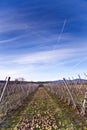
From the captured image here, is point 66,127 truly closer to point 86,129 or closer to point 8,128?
point 86,129

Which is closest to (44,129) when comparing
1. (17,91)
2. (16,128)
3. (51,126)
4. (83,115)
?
(51,126)

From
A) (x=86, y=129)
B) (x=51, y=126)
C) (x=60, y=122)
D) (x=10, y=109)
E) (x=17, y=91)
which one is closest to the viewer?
(x=86, y=129)

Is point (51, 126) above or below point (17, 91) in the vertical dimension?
below

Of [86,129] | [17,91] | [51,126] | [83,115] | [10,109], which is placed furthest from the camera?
[17,91]

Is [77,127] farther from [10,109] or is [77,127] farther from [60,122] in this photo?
[10,109]

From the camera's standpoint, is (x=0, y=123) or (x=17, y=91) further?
(x=17, y=91)

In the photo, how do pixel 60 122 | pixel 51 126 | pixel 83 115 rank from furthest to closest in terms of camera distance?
pixel 83 115 → pixel 60 122 → pixel 51 126

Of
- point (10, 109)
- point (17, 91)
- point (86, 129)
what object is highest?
point (17, 91)

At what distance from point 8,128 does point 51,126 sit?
2.26 meters

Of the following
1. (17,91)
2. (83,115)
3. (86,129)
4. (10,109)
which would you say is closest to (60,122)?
(86,129)

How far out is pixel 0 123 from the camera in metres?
13.4

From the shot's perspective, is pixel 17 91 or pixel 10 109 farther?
pixel 17 91

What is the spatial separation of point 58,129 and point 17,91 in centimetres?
2807

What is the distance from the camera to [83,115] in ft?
50.3
